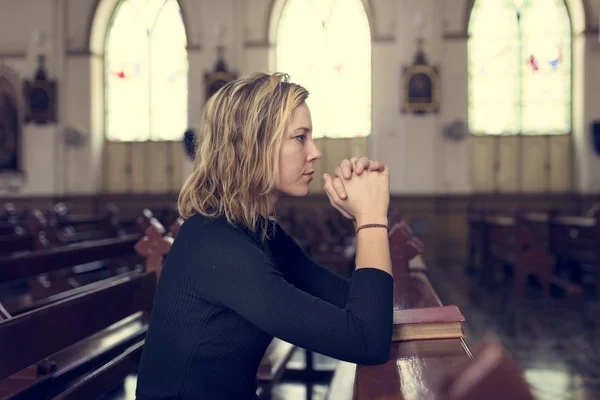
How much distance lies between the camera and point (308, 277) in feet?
6.73

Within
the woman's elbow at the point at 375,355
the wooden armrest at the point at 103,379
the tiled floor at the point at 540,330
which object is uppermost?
the woman's elbow at the point at 375,355

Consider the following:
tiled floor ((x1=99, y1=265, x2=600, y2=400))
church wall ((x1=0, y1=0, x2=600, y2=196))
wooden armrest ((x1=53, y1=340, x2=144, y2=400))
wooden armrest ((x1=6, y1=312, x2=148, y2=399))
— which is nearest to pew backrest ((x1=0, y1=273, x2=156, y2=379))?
wooden armrest ((x1=53, y1=340, x2=144, y2=400))

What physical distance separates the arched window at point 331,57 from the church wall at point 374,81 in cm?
47

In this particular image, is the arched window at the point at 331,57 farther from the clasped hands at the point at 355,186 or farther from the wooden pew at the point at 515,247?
the clasped hands at the point at 355,186

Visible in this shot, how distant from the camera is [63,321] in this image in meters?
2.15

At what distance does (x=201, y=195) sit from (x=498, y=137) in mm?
12304

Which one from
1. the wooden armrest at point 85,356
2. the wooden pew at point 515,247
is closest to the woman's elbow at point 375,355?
the wooden armrest at point 85,356

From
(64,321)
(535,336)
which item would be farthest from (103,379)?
(535,336)

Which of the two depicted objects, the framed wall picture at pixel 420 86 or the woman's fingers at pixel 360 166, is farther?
the framed wall picture at pixel 420 86

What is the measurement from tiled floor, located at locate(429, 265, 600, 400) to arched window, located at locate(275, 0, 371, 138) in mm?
5329

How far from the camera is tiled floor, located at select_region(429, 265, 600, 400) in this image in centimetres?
420

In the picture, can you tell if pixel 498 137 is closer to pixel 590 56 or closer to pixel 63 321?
pixel 590 56

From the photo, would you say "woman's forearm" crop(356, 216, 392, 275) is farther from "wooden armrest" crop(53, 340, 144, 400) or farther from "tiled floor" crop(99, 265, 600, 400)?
"tiled floor" crop(99, 265, 600, 400)

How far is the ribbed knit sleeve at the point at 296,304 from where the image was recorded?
1.43m
